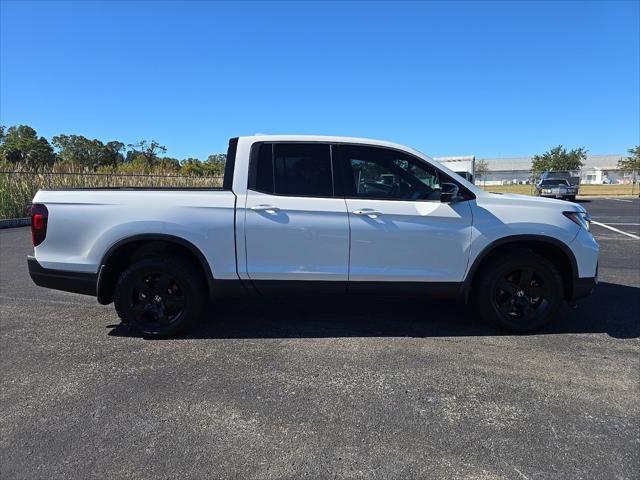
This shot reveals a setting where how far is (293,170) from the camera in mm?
4398

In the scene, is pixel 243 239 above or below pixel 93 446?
above

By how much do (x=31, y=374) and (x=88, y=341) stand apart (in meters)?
0.71

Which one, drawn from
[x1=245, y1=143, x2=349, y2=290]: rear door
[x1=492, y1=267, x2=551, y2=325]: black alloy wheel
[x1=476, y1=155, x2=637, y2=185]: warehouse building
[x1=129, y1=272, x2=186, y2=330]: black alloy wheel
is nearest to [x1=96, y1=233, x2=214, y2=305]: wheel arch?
[x1=129, y1=272, x2=186, y2=330]: black alloy wheel

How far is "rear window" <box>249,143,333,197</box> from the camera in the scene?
171 inches

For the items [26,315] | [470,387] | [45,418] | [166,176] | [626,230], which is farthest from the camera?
[166,176]

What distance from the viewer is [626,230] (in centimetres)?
1284

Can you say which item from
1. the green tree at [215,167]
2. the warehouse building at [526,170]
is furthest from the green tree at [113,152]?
the warehouse building at [526,170]

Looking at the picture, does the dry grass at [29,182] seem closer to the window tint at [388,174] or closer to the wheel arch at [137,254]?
the wheel arch at [137,254]

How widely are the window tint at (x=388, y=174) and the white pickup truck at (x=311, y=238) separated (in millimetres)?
11

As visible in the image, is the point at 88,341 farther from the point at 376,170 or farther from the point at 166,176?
the point at 166,176

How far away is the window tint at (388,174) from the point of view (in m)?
4.38

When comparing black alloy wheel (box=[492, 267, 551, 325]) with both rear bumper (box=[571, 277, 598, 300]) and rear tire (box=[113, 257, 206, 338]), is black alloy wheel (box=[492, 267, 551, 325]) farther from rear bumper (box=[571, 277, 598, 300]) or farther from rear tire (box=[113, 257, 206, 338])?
rear tire (box=[113, 257, 206, 338])

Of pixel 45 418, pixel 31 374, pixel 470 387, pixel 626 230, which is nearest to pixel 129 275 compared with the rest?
pixel 31 374

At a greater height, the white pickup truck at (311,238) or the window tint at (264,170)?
the window tint at (264,170)
